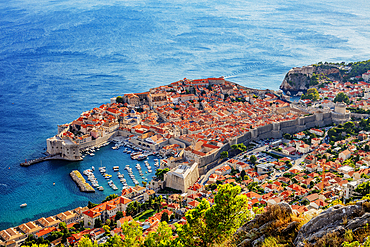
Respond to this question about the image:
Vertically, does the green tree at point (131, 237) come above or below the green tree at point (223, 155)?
above

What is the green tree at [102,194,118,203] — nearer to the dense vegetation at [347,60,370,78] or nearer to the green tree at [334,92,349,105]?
the green tree at [334,92,349,105]

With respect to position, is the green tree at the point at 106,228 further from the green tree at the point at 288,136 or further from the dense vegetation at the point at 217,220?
the green tree at the point at 288,136

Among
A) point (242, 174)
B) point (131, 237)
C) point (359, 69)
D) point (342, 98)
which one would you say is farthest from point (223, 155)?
point (359, 69)

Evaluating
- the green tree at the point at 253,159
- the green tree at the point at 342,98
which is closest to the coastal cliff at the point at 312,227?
the green tree at the point at 253,159

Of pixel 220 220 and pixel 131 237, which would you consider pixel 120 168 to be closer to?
pixel 131 237

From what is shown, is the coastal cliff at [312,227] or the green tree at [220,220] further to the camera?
the green tree at [220,220]
